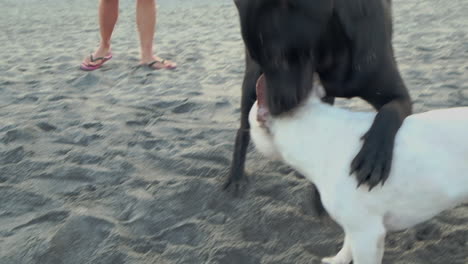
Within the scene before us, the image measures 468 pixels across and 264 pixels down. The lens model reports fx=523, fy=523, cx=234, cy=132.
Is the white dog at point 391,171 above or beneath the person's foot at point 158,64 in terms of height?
above

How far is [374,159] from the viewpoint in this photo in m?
1.49

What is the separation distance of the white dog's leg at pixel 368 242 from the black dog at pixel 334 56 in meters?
0.13

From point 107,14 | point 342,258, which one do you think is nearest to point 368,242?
point 342,258

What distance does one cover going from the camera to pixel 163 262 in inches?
71.0

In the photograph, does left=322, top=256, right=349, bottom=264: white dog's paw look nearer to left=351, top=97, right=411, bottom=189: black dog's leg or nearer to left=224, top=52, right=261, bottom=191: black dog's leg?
left=351, top=97, right=411, bottom=189: black dog's leg

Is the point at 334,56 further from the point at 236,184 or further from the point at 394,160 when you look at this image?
the point at 236,184

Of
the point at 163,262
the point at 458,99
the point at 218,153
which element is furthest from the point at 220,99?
the point at 163,262

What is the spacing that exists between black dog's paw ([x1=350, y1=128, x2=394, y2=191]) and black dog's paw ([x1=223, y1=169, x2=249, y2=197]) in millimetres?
827

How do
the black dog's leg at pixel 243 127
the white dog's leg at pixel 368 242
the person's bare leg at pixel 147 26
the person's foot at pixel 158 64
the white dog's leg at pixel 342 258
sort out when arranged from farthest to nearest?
the person's foot at pixel 158 64 → the person's bare leg at pixel 147 26 → the black dog's leg at pixel 243 127 → the white dog's leg at pixel 342 258 → the white dog's leg at pixel 368 242

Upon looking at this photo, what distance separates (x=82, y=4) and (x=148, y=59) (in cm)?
649

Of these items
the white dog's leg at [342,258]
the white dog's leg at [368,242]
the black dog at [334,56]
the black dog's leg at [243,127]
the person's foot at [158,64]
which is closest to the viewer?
the white dog's leg at [368,242]

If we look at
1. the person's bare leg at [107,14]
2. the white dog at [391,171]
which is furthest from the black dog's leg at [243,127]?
the person's bare leg at [107,14]

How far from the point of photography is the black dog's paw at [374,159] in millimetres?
1438

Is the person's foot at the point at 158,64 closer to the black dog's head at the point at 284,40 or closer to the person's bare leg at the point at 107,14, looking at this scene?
the person's bare leg at the point at 107,14
